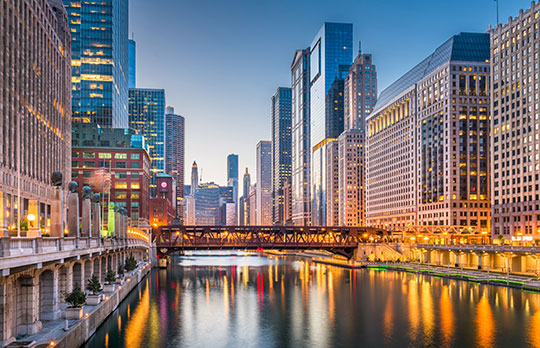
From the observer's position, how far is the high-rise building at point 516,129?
142 m

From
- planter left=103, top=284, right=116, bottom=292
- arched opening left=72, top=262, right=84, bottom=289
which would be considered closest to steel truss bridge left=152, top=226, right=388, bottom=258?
Result: planter left=103, top=284, right=116, bottom=292

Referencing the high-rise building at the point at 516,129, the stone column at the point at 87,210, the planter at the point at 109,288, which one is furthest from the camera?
the high-rise building at the point at 516,129

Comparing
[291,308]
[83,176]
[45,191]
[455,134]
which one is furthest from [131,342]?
[455,134]

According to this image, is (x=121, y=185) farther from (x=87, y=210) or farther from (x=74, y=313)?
(x=74, y=313)

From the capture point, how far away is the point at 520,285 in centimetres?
9638

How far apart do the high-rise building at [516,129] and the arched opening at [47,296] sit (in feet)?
412

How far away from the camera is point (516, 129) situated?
150m

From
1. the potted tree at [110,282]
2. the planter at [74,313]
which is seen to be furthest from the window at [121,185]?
the planter at [74,313]

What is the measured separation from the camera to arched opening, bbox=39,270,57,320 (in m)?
48.5

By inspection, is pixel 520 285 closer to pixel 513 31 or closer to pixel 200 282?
pixel 200 282

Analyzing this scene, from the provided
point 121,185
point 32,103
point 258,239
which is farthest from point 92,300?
point 121,185

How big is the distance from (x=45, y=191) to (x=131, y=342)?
3431 inches

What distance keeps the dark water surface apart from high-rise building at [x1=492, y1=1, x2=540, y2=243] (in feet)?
158

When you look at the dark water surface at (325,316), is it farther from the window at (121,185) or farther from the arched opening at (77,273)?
the window at (121,185)
